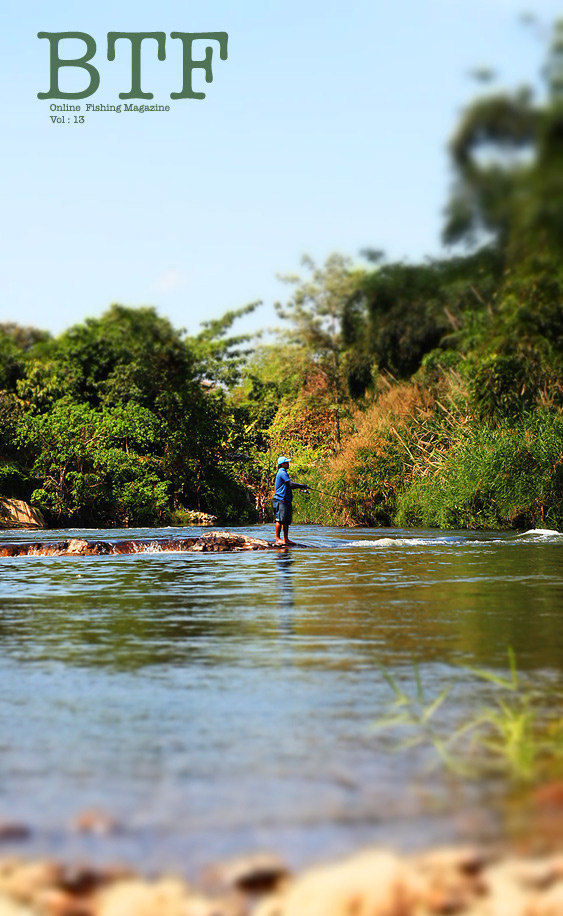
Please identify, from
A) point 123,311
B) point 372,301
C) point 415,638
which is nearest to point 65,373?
point 123,311

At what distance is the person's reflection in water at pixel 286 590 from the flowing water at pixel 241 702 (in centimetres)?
6

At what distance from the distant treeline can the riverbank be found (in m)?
4.29

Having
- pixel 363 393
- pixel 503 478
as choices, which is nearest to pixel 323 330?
pixel 363 393

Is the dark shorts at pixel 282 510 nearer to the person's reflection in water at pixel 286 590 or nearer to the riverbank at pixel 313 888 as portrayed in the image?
the person's reflection in water at pixel 286 590

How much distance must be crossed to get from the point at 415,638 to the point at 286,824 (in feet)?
19.5

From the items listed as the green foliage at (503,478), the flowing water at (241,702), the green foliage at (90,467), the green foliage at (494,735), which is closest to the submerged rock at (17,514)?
the green foliage at (90,467)

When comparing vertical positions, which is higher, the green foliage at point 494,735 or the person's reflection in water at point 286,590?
the person's reflection in water at point 286,590

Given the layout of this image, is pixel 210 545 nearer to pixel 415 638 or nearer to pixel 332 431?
pixel 415 638

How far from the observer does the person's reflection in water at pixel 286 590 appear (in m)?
12.2

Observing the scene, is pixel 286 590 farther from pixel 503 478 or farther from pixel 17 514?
pixel 17 514

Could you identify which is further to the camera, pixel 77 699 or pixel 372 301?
pixel 372 301

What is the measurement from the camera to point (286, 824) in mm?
5020

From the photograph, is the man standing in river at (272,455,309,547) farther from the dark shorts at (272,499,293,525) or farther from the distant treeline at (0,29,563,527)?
the distant treeline at (0,29,563,527)

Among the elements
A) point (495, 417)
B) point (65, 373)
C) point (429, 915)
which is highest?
point (65, 373)
